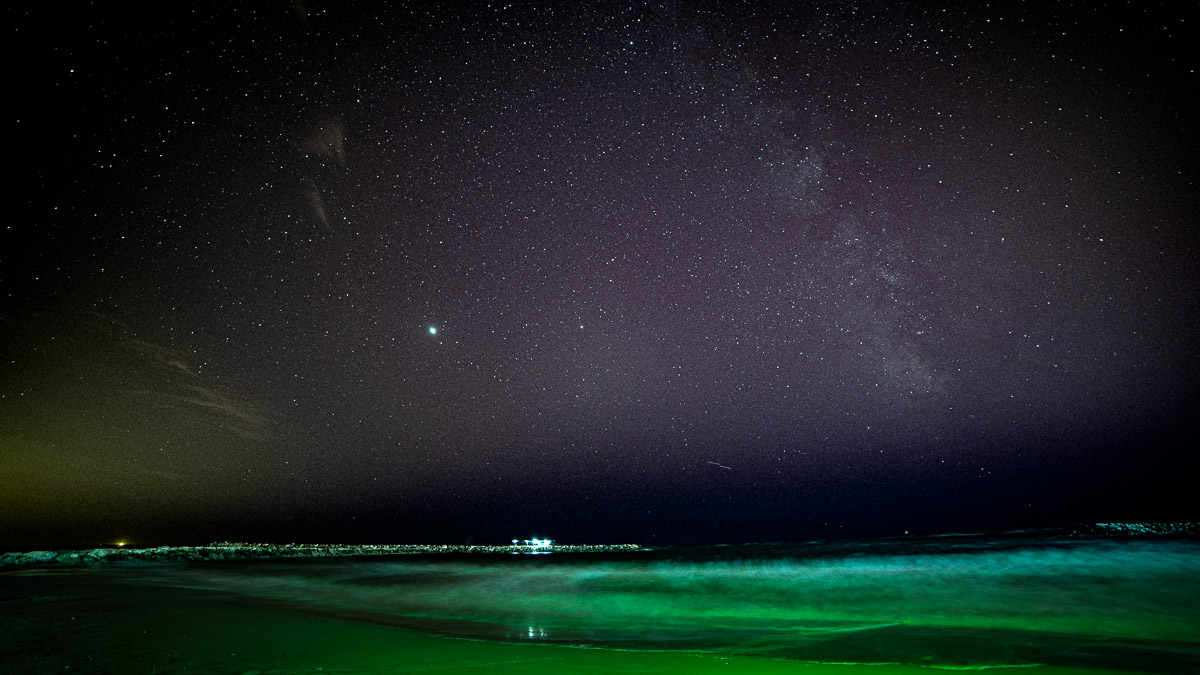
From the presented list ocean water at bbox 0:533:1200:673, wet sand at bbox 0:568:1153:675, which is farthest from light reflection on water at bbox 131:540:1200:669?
wet sand at bbox 0:568:1153:675

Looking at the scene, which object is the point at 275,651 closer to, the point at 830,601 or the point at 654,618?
the point at 654,618

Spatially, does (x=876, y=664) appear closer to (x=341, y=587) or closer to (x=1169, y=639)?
(x=1169, y=639)

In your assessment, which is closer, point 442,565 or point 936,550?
point 936,550

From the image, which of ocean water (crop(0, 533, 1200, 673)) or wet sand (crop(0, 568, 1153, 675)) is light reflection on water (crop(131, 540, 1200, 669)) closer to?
ocean water (crop(0, 533, 1200, 673))

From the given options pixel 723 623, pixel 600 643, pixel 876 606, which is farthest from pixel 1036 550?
pixel 600 643

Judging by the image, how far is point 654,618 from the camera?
5707 millimetres

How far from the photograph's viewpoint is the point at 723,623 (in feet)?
17.4

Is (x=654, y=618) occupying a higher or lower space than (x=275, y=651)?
lower

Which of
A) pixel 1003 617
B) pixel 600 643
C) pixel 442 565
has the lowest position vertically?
pixel 442 565

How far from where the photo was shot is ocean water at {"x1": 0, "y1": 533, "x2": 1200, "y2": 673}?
3426 mm

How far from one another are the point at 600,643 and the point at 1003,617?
15.1 ft

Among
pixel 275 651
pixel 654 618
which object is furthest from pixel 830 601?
pixel 275 651

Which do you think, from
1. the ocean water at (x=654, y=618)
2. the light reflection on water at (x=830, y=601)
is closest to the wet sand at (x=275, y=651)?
the ocean water at (x=654, y=618)

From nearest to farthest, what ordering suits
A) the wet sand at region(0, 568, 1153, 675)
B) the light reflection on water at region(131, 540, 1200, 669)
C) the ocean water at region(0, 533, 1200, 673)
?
1. the wet sand at region(0, 568, 1153, 675)
2. the ocean water at region(0, 533, 1200, 673)
3. the light reflection on water at region(131, 540, 1200, 669)
